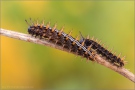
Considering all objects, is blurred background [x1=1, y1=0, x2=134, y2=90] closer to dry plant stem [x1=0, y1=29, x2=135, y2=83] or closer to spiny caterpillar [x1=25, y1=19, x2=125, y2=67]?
spiny caterpillar [x1=25, y1=19, x2=125, y2=67]

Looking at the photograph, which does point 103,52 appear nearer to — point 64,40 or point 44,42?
point 64,40

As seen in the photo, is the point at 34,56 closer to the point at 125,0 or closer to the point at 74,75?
the point at 74,75

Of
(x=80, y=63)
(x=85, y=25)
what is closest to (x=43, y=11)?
(x=85, y=25)

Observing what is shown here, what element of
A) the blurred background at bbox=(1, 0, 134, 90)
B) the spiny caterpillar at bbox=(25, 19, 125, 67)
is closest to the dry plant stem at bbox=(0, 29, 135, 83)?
the spiny caterpillar at bbox=(25, 19, 125, 67)

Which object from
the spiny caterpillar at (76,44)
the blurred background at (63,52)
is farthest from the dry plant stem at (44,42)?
the blurred background at (63,52)

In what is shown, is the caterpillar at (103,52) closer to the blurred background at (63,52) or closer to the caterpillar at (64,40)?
the caterpillar at (64,40)
